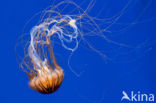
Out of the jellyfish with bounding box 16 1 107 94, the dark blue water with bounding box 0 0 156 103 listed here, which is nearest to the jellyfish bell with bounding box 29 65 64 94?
the jellyfish with bounding box 16 1 107 94

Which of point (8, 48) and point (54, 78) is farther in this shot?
point (8, 48)

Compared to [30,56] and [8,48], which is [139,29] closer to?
[30,56]

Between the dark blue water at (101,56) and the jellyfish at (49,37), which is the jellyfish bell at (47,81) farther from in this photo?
the dark blue water at (101,56)

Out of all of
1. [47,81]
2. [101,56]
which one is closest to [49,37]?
[47,81]

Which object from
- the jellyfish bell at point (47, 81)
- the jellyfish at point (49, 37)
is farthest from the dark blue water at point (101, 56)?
the jellyfish bell at point (47, 81)

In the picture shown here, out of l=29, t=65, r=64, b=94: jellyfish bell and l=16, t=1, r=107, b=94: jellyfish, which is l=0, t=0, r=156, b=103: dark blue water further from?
l=29, t=65, r=64, b=94: jellyfish bell

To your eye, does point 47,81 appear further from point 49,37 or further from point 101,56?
point 101,56

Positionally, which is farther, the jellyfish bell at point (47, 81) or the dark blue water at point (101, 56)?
the dark blue water at point (101, 56)

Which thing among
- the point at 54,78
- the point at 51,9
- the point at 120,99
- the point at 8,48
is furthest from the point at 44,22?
the point at 120,99

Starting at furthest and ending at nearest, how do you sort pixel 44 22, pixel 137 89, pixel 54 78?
pixel 137 89 → pixel 44 22 → pixel 54 78
